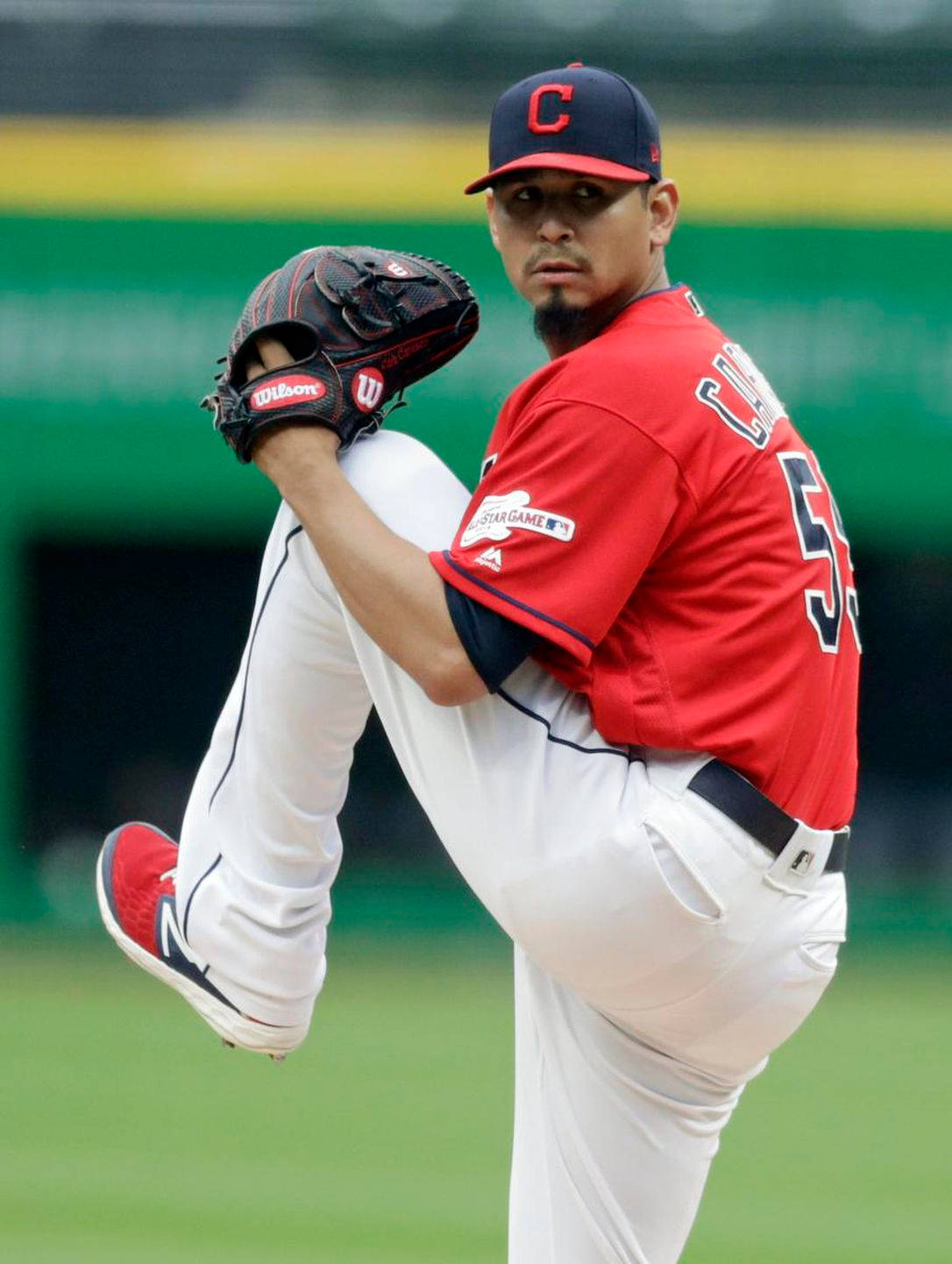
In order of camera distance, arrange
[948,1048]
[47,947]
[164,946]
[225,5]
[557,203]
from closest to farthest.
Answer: [557,203] < [164,946] < [948,1048] < [47,947] < [225,5]

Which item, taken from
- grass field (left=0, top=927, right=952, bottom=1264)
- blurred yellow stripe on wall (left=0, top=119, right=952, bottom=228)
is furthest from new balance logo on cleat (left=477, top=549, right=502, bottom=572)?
blurred yellow stripe on wall (left=0, top=119, right=952, bottom=228)

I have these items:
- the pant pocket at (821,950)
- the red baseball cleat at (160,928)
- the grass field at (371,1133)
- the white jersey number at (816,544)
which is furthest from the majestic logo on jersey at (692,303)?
the grass field at (371,1133)

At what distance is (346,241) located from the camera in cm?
1155

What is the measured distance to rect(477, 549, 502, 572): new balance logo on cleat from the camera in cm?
291

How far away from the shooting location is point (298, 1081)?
8.48m

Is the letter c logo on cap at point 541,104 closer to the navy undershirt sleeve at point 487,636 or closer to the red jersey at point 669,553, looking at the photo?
the red jersey at point 669,553

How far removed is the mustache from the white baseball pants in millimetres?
340

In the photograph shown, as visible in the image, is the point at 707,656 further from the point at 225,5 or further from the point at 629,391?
the point at 225,5

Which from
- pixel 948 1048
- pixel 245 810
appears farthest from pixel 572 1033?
pixel 948 1048

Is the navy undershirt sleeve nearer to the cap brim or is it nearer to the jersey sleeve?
the jersey sleeve

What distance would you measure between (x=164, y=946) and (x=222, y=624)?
9.48m

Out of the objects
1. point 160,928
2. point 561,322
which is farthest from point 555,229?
point 160,928

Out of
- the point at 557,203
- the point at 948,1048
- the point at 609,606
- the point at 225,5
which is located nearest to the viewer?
the point at 609,606

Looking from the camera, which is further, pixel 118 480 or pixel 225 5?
pixel 225 5
